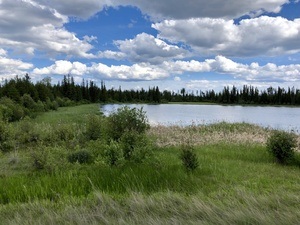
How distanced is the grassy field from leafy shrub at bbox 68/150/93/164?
0.57 meters

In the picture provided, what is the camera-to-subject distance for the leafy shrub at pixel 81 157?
12.1 metres

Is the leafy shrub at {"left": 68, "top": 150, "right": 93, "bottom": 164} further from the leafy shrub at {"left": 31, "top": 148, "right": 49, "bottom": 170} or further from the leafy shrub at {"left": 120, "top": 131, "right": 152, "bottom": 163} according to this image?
the leafy shrub at {"left": 120, "top": 131, "right": 152, "bottom": 163}

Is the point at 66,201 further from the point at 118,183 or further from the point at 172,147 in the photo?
the point at 172,147

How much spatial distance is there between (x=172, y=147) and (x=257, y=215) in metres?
12.4

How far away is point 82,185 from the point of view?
23.5ft

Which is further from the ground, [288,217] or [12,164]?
[288,217]

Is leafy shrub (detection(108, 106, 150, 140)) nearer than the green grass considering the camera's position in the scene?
Yes

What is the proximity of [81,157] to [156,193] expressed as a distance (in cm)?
686

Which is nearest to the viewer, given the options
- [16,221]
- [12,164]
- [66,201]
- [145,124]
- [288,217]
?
[288,217]

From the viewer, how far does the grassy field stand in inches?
159

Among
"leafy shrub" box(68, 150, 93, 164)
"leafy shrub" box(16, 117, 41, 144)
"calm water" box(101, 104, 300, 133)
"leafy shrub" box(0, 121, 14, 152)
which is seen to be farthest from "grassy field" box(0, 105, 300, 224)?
"calm water" box(101, 104, 300, 133)

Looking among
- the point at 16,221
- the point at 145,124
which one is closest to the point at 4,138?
the point at 145,124

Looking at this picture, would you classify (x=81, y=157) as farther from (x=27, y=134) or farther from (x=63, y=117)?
(x=63, y=117)

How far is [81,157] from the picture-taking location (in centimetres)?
1220
